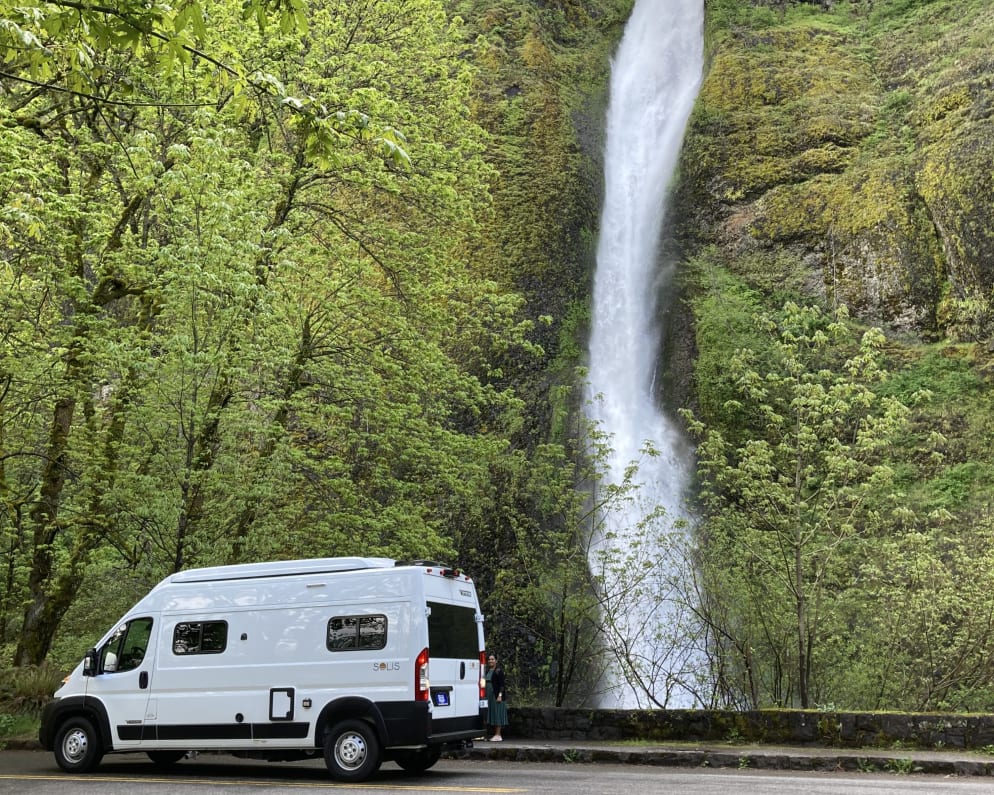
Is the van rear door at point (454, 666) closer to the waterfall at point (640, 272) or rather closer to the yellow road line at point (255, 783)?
the yellow road line at point (255, 783)

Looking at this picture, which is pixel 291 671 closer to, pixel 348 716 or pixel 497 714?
pixel 348 716

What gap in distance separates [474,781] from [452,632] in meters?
1.57

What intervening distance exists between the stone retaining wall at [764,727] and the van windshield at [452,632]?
164 inches

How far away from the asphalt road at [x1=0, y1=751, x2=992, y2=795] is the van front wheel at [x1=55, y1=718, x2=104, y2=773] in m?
0.18

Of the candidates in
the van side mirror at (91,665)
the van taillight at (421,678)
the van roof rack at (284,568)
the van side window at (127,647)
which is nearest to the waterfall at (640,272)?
the van roof rack at (284,568)

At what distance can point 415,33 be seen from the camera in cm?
2012

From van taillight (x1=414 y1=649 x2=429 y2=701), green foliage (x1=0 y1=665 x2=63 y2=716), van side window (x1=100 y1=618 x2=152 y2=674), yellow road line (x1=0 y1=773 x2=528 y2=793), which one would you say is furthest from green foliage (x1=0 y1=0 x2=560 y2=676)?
van taillight (x1=414 y1=649 x2=429 y2=701)

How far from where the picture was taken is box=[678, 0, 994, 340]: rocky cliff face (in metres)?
31.1

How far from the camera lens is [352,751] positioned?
9578 millimetres

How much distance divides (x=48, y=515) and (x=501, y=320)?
950 centimetres

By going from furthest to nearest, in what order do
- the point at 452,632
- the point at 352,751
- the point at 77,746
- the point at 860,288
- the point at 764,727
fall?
the point at 860,288 < the point at 764,727 < the point at 77,746 < the point at 452,632 < the point at 352,751

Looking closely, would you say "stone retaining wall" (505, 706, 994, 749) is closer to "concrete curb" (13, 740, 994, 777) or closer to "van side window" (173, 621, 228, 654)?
"concrete curb" (13, 740, 994, 777)

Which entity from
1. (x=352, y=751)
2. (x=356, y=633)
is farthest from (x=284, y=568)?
(x=352, y=751)

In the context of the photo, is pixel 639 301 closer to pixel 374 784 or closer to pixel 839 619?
pixel 839 619
